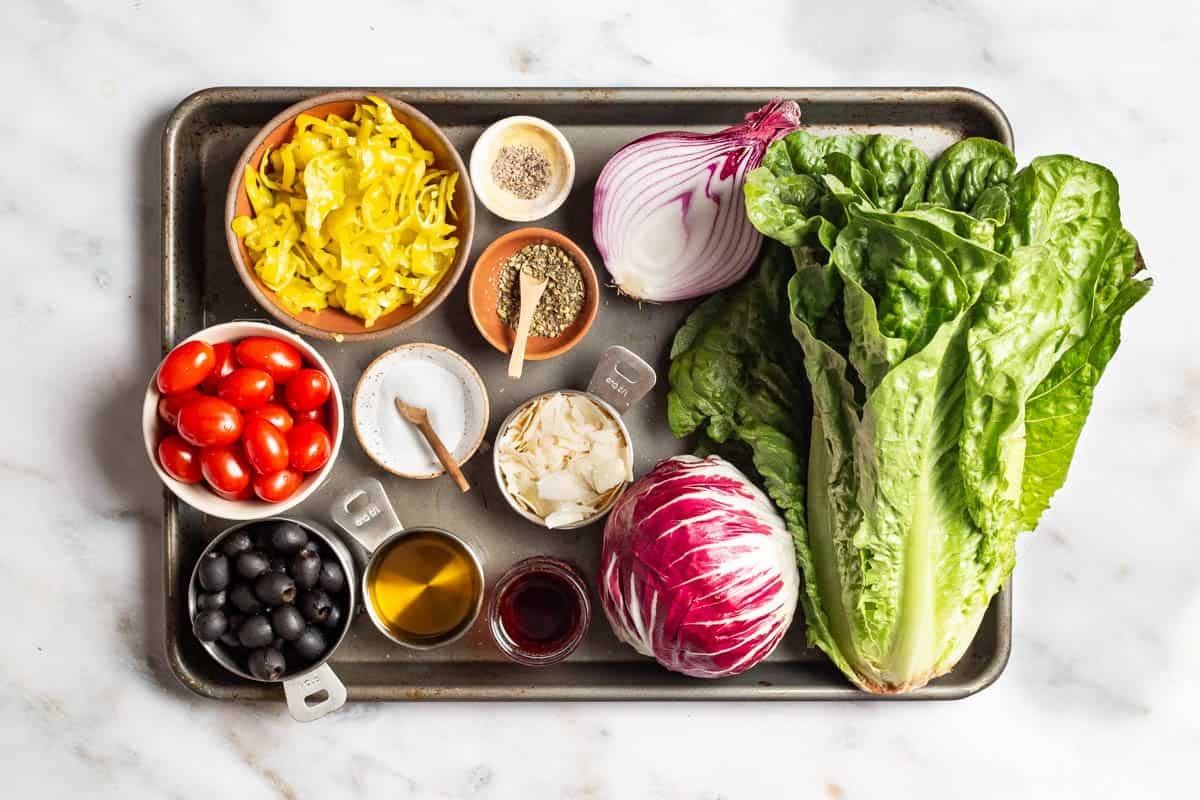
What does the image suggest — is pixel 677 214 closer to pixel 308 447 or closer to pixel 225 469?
pixel 308 447

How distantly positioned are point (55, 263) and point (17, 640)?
0.90 metres

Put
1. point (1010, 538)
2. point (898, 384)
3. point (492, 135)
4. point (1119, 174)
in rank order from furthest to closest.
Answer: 1. point (1119, 174)
2. point (492, 135)
3. point (1010, 538)
4. point (898, 384)

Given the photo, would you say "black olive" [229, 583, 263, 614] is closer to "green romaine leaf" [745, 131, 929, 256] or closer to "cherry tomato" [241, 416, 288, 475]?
"cherry tomato" [241, 416, 288, 475]

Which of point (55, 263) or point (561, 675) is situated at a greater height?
point (55, 263)

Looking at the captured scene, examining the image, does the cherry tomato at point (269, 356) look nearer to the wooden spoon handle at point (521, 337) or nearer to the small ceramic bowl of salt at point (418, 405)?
the small ceramic bowl of salt at point (418, 405)

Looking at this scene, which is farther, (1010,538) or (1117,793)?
(1117,793)

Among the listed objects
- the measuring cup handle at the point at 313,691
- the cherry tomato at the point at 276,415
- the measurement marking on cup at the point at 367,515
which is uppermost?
the cherry tomato at the point at 276,415

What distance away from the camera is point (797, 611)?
2.32 metres

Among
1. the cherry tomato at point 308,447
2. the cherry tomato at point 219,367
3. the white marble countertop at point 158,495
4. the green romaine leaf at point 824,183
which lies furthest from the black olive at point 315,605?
the green romaine leaf at point 824,183

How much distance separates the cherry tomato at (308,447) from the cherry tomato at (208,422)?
0.40 feet

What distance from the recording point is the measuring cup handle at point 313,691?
85.7 inches

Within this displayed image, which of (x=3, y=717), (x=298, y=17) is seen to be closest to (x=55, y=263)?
(x=298, y=17)

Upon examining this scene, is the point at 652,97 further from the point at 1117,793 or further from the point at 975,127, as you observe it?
the point at 1117,793

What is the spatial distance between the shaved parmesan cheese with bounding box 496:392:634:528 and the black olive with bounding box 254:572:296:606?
501mm
